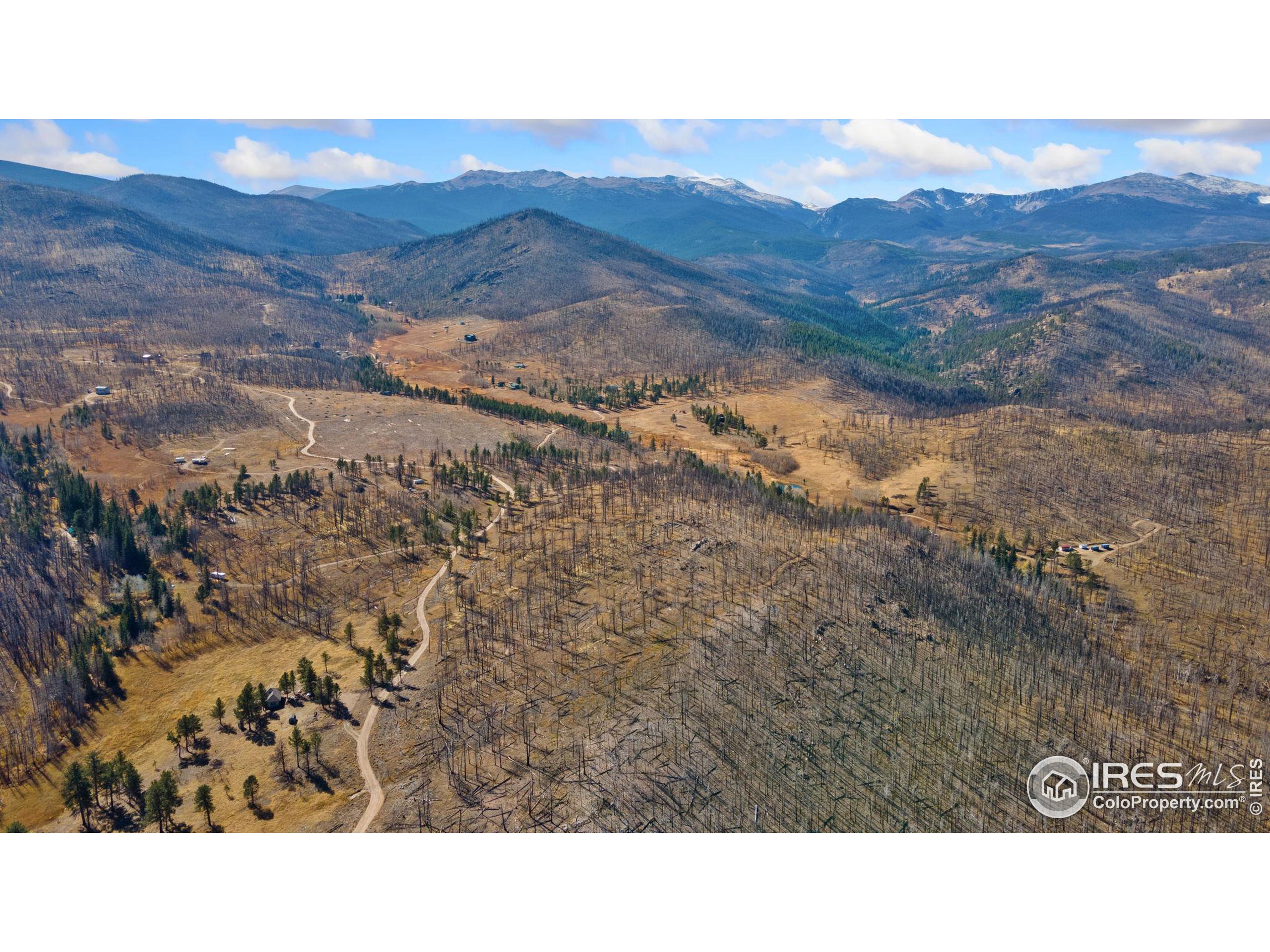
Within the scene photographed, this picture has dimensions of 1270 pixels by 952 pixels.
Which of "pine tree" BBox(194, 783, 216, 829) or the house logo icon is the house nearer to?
the house logo icon

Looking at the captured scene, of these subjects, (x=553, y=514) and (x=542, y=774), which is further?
(x=553, y=514)

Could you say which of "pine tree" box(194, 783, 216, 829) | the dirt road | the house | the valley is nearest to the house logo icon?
the house

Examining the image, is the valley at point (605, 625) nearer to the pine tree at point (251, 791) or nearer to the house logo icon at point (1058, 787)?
the pine tree at point (251, 791)

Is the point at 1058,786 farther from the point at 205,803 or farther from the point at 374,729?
the point at 205,803

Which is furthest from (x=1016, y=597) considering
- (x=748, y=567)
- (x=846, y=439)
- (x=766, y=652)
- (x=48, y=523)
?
(x=48, y=523)

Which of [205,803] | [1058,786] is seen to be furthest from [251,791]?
[1058,786]

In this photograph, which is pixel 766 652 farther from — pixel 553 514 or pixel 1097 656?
pixel 553 514
